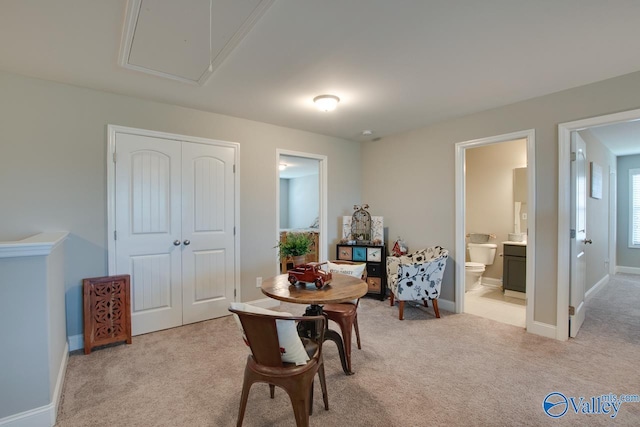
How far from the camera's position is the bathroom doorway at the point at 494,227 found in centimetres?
379

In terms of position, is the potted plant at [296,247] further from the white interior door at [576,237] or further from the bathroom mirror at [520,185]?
the bathroom mirror at [520,185]

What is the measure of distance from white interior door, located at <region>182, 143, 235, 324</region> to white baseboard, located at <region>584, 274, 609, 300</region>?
4.82 metres

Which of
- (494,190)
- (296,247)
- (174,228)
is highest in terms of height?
(494,190)

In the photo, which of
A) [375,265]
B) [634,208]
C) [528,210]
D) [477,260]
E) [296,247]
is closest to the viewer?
[296,247]

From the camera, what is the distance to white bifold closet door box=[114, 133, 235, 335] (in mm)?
3053

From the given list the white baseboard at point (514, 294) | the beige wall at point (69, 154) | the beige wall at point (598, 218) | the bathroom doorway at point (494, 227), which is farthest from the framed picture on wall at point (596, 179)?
the beige wall at point (69, 154)

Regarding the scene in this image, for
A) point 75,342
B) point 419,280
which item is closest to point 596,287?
point 419,280

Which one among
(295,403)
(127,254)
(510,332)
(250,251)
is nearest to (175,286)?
(127,254)

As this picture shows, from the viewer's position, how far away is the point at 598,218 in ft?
15.3

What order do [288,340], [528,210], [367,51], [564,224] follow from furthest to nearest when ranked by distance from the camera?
[528,210], [564,224], [367,51], [288,340]

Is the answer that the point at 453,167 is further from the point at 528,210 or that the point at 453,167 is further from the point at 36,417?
the point at 36,417

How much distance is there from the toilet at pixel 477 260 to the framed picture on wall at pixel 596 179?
1486 mm

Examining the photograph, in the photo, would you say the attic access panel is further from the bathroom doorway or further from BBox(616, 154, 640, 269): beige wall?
BBox(616, 154, 640, 269): beige wall

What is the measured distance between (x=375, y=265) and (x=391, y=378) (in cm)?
210
